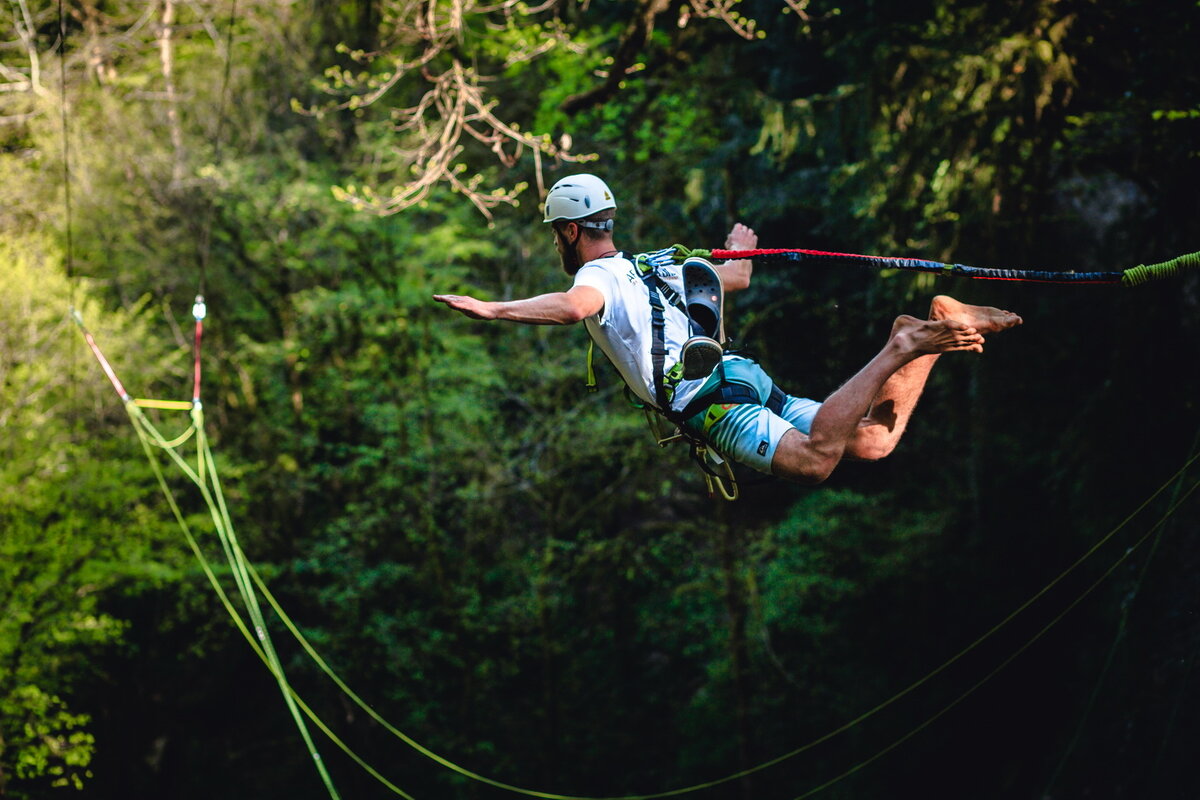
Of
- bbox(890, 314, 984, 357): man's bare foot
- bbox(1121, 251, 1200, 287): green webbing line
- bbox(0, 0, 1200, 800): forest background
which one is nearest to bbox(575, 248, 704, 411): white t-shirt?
bbox(890, 314, 984, 357): man's bare foot

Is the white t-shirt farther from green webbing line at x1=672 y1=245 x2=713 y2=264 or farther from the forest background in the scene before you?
the forest background

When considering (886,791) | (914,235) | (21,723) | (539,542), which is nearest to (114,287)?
(21,723)

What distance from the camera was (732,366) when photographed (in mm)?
3922

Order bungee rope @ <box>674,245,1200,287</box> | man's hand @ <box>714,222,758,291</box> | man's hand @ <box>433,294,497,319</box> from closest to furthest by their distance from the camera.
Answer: man's hand @ <box>433,294,497,319</box>, bungee rope @ <box>674,245,1200,287</box>, man's hand @ <box>714,222,758,291</box>

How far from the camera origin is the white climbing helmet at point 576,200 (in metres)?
3.79

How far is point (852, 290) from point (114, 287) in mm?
10438

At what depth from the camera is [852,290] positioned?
43.0 ft

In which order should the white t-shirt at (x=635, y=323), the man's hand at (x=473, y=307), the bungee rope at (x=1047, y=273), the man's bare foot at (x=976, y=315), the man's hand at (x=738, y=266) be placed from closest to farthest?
the man's hand at (x=473, y=307) < the bungee rope at (x=1047, y=273) < the man's bare foot at (x=976, y=315) < the white t-shirt at (x=635, y=323) < the man's hand at (x=738, y=266)

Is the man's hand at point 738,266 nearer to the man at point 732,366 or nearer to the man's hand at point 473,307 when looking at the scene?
the man at point 732,366

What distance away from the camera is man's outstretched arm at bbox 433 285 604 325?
3107mm

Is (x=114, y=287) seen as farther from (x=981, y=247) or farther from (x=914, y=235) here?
(x=981, y=247)

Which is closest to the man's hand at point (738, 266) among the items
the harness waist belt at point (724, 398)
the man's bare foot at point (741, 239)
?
the man's bare foot at point (741, 239)

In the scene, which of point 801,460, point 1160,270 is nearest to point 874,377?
point 801,460

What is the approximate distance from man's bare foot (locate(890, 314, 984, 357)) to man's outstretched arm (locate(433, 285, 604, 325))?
1005 mm
